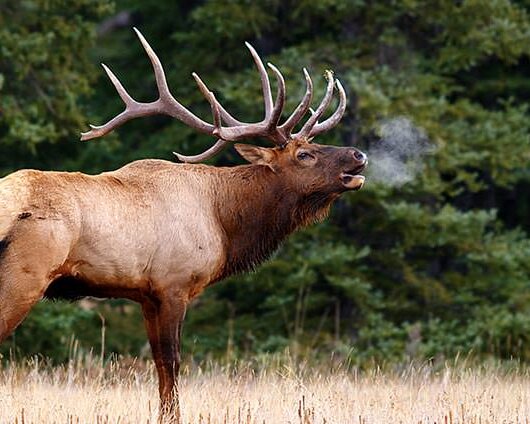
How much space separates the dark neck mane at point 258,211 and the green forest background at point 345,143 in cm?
529

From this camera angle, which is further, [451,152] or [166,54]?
[166,54]

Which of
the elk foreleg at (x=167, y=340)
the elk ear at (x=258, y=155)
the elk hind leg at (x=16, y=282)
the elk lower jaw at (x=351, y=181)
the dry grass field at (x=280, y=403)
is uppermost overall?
the elk ear at (x=258, y=155)

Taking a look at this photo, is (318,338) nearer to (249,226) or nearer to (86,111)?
(86,111)

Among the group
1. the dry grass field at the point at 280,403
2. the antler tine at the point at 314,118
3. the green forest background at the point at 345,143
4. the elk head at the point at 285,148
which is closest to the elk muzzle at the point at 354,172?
the elk head at the point at 285,148

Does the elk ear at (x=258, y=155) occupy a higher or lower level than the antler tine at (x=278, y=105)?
lower

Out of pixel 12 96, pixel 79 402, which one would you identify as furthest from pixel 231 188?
pixel 12 96

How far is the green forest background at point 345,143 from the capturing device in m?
14.6

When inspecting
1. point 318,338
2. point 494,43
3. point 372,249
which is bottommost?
point 318,338

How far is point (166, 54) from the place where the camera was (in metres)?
17.4

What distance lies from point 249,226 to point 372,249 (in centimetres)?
694

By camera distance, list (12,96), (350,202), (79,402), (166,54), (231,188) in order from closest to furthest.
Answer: (79,402) → (231,188) → (12,96) → (350,202) → (166,54)

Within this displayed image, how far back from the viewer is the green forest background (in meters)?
14.6

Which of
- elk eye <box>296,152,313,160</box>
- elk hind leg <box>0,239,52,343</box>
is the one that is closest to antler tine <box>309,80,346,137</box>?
elk eye <box>296,152,313,160</box>

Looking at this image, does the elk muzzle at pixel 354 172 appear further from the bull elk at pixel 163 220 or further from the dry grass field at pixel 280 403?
the dry grass field at pixel 280 403
